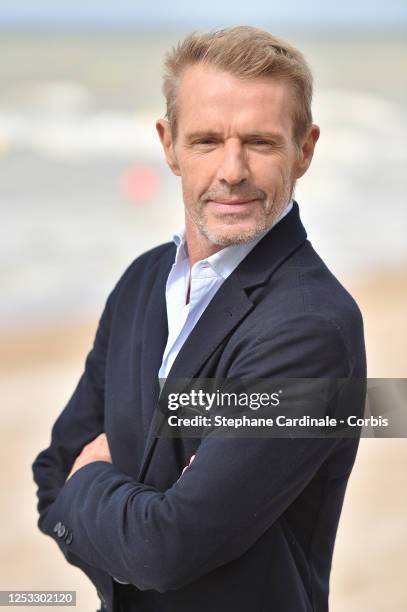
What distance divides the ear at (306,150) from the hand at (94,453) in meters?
0.73

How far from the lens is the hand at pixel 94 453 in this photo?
6.72 feet

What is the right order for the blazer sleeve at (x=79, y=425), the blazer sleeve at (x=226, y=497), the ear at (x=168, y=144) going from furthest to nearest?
the blazer sleeve at (x=79, y=425)
the ear at (x=168, y=144)
the blazer sleeve at (x=226, y=497)

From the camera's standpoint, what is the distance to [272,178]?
1844 millimetres


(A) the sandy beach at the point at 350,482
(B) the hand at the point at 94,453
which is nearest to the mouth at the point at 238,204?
(B) the hand at the point at 94,453

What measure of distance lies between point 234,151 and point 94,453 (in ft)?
2.44

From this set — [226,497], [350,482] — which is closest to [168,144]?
[226,497]

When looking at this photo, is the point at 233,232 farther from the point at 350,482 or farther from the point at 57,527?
the point at 350,482

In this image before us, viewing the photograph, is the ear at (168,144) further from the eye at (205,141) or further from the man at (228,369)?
the eye at (205,141)

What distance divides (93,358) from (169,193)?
367cm

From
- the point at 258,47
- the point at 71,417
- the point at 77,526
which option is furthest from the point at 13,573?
the point at 258,47

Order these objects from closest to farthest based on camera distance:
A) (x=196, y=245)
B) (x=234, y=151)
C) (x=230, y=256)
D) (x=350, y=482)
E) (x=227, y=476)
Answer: (x=227, y=476) < (x=234, y=151) < (x=230, y=256) < (x=196, y=245) < (x=350, y=482)

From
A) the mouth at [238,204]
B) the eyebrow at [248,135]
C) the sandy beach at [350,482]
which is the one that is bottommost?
the sandy beach at [350,482]

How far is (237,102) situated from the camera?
180 centimetres

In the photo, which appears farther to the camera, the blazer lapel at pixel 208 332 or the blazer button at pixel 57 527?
the blazer button at pixel 57 527
